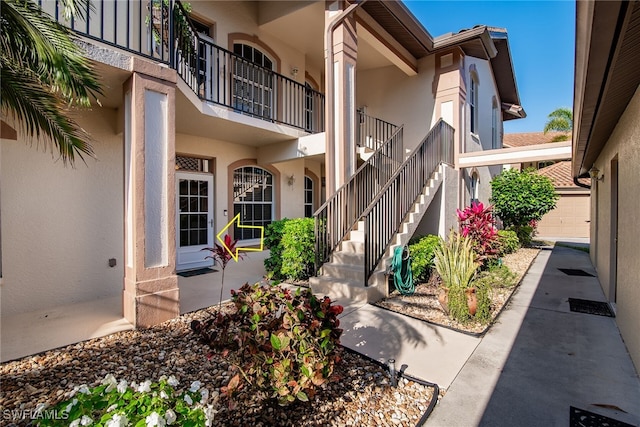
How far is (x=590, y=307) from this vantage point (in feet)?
16.3

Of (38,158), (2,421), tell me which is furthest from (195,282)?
(2,421)

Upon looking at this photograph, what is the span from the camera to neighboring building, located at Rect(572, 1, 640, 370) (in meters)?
1.90

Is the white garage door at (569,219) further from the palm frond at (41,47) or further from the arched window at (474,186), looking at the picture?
the palm frond at (41,47)

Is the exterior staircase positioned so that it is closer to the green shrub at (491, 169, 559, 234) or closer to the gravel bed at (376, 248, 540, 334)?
the gravel bed at (376, 248, 540, 334)

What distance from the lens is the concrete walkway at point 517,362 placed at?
2.49 m

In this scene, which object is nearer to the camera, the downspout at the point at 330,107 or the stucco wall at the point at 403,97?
the downspout at the point at 330,107

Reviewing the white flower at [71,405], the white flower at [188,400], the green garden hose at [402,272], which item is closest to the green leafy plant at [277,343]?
the white flower at [188,400]

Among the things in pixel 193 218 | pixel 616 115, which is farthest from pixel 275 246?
pixel 616 115

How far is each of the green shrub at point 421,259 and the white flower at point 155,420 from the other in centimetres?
509

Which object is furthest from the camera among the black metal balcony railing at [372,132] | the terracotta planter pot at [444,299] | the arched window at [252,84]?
the black metal balcony railing at [372,132]

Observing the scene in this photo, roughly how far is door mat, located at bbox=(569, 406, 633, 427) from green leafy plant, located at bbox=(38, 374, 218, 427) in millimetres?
2669

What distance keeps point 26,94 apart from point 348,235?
5.05 meters

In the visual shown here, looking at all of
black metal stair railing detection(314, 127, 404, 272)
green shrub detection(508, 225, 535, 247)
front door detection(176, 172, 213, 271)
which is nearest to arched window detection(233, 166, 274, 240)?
front door detection(176, 172, 213, 271)

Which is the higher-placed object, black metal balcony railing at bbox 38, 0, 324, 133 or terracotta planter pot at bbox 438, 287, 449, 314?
black metal balcony railing at bbox 38, 0, 324, 133
